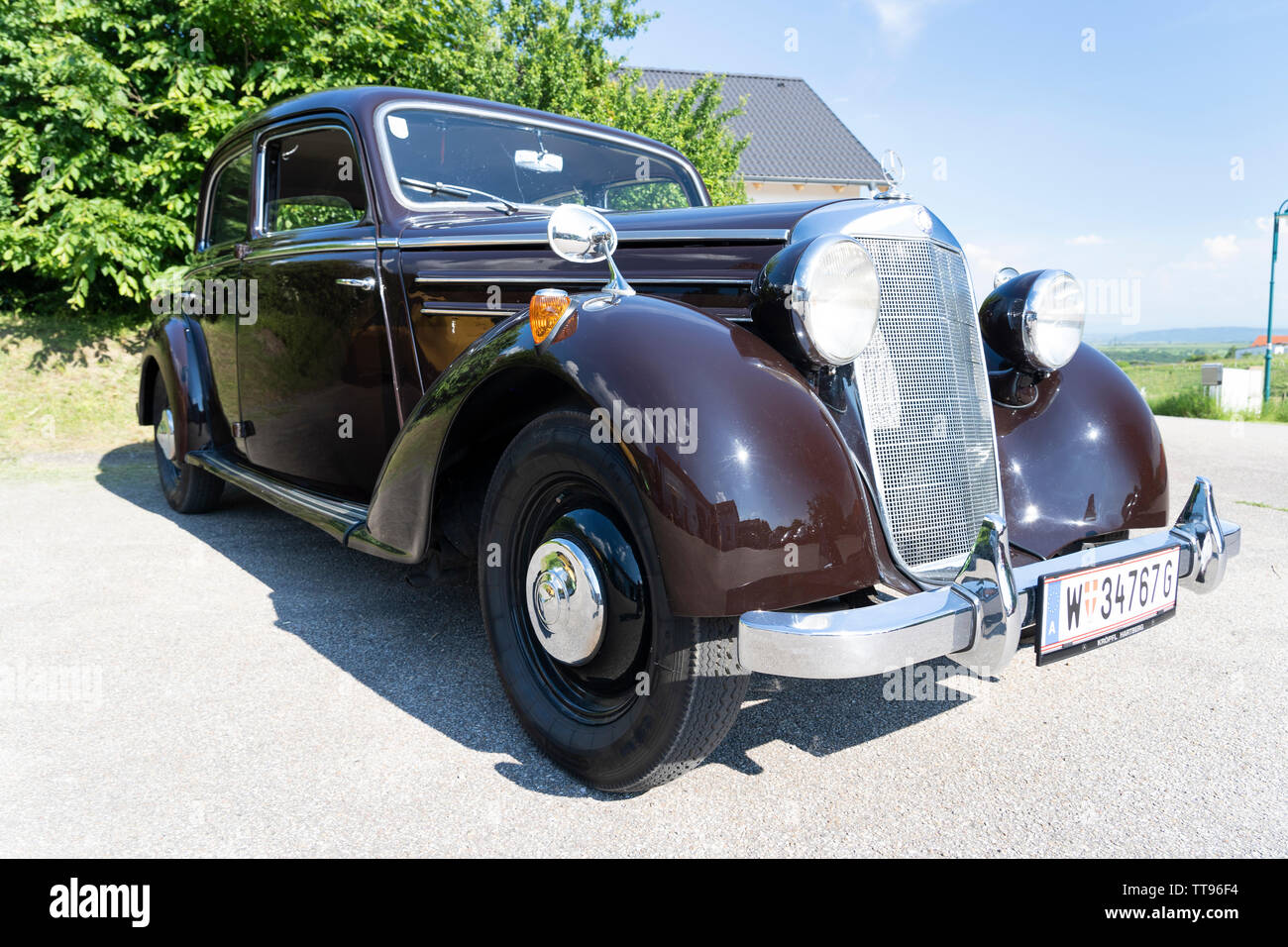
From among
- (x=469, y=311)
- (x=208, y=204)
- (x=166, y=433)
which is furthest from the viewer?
(x=166, y=433)

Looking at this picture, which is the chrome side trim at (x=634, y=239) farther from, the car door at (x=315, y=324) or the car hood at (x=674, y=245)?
the car door at (x=315, y=324)

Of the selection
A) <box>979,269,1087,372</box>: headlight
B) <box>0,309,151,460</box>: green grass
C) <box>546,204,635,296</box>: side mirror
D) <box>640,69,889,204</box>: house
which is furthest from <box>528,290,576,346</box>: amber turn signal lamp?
<box>640,69,889,204</box>: house

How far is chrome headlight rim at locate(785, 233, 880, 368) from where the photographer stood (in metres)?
1.91

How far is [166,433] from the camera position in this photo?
4715 mm

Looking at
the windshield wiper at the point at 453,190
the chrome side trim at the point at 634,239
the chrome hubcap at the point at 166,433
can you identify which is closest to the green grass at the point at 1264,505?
the chrome side trim at the point at 634,239

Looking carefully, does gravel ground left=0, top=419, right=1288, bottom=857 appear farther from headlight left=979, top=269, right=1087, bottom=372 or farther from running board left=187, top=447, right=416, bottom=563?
headlight left=979, top=269, right=1087, bottom=372

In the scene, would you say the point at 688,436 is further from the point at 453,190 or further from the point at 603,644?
the point at 453,190

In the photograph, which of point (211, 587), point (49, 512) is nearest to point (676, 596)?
point (211, 587)

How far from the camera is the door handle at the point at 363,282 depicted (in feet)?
10.0

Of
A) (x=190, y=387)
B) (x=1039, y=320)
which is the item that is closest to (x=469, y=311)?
(x=1039, y=320)

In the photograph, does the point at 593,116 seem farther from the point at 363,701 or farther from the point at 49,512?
the point at 363,701

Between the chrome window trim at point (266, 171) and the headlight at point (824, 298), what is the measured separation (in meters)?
1.75

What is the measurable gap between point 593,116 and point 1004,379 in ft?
24.3

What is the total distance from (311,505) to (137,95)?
657cm
